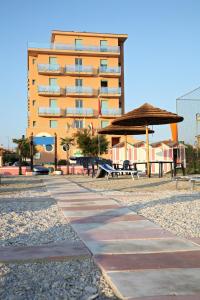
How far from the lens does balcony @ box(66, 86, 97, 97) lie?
53.8 meters

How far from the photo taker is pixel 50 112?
173 feet

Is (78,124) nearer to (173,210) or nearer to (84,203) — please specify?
(84,203)

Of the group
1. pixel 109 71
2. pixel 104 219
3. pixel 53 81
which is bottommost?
pixel 104 219

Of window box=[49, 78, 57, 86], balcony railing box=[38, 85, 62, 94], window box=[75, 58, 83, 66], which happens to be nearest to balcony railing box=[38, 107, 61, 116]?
balcony railing box=[38, 85, 62, 94]

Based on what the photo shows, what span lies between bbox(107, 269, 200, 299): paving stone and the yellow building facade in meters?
48.3

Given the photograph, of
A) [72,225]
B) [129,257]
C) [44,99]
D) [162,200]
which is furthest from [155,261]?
[44,99]

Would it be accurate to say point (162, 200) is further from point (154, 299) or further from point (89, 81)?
point (89, 81)

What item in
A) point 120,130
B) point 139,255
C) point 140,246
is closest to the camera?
point 139,255

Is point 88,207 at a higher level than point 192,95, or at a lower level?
lower

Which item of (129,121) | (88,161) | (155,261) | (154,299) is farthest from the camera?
(88,161)

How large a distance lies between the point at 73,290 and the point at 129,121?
14049mm

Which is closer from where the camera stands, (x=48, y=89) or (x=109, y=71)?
(x=48, y=89)

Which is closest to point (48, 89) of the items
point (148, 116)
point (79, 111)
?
point (79, 111)

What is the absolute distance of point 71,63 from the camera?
180 feet
